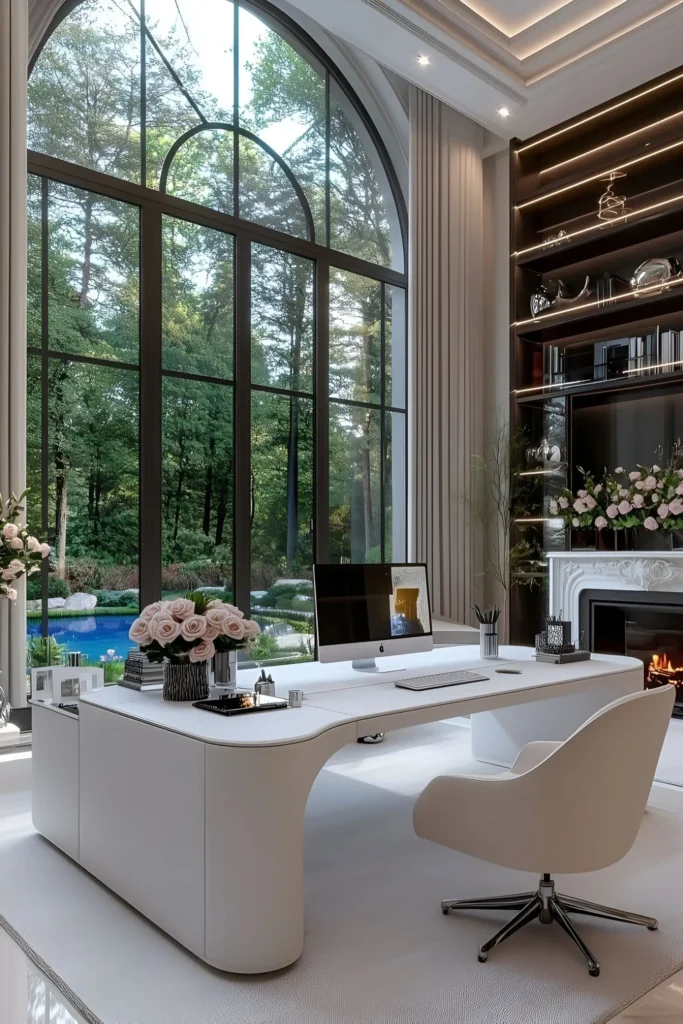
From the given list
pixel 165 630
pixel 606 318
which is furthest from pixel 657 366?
pixel 165 630

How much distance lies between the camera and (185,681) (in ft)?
8.95

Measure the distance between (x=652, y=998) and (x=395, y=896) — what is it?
86 cm

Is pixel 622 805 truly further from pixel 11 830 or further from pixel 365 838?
pixel 11 830

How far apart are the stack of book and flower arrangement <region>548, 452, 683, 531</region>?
3602 millimetres

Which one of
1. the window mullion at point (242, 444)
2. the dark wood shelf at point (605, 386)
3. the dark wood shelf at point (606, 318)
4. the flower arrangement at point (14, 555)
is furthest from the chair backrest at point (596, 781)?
the dark wood shelf at point (606, 318)

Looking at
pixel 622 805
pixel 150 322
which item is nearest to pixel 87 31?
pixel 150 322

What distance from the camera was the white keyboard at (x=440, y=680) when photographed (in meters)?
2.96

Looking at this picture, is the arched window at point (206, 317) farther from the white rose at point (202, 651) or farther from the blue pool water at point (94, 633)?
the white rose at point (202, 651)

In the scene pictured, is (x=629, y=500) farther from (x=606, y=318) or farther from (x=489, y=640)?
(x=489, y=640)

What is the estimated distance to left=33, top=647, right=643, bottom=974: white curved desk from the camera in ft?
6.94

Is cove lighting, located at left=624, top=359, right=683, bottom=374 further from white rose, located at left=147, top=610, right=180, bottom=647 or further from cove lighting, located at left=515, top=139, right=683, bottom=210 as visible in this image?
white rose, located at left=147, top=610, right=180, bottom=647

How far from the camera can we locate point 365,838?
3201mm

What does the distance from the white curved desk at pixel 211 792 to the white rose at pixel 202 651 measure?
0.16m

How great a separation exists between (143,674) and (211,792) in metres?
0.93
